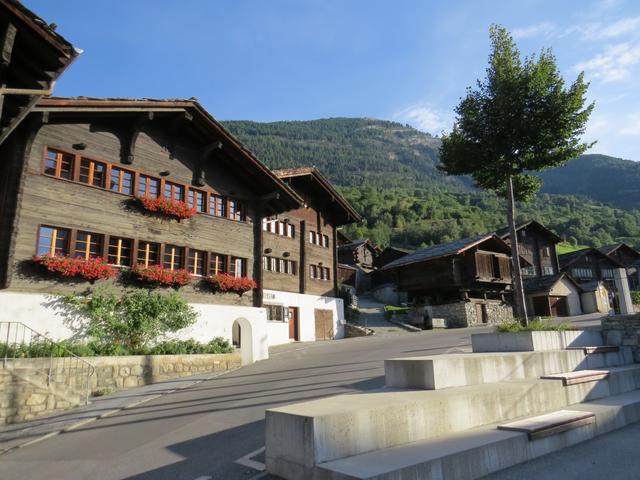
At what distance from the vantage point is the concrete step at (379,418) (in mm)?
4938

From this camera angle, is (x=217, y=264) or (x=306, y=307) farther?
(x=306, y=307)

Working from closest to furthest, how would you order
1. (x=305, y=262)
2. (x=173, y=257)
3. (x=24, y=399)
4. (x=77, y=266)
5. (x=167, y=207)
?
1. (x=24, y=399)
2. (x=77, y=266)
3. (x=167, y=207)
4. (x=173, y=257)
5. (x=305, y=262)

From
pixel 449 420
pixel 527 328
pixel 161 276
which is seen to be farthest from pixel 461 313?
pixel 449 420

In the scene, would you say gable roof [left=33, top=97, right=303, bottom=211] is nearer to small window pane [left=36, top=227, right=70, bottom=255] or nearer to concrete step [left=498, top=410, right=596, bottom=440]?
small window pane [left=36, top=227, right=70, bottom=255]

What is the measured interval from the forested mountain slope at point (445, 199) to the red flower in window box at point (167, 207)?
1442 cm

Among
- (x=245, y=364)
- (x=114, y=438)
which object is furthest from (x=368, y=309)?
(x=114, y=438)

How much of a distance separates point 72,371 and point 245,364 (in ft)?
22.9

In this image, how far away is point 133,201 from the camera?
17.7 meters

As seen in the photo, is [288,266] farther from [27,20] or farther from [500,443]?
[500,443]

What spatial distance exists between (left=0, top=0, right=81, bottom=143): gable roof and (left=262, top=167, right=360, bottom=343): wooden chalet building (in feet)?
53.0

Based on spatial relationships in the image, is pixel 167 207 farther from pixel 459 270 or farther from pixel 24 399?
pixel 459 270

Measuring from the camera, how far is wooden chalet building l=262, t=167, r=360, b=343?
28800mm

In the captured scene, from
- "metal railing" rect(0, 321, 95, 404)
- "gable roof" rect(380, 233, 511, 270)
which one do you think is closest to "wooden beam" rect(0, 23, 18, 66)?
"metal railing" rect(0, 321, 95, 404)

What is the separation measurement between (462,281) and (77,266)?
2938 centimetres
